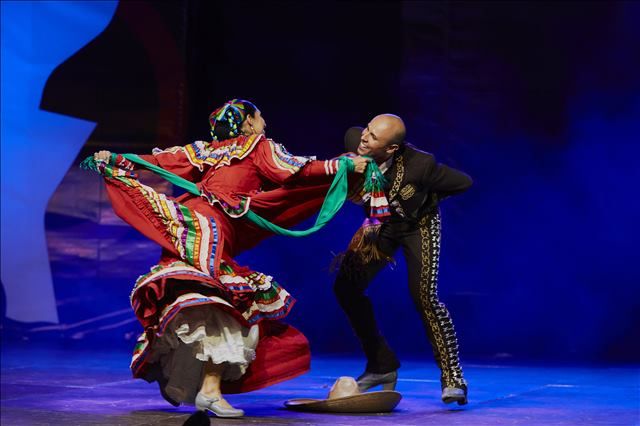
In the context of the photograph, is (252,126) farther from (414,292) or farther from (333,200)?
(414,292)

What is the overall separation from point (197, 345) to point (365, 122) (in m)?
3.14

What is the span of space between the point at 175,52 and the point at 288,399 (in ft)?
10.2

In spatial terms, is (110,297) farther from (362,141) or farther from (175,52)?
(362,141)

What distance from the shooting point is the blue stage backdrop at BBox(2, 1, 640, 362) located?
6.43m

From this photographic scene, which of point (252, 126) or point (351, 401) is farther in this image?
point (252, 126)

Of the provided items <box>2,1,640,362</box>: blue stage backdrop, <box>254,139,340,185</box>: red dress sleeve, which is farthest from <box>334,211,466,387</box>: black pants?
<box>2,1,640,362</box>: blue stage backdrop

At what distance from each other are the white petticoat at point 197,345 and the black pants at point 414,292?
63 cm

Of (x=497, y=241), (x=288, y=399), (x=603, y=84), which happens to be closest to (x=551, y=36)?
(x=603, y=84)

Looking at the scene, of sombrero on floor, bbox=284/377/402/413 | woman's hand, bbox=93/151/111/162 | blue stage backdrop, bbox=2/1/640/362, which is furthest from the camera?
blue stage backdrop, bbox=2/1/640/362

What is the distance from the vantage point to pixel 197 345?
12.4 feet

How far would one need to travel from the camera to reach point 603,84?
638cm

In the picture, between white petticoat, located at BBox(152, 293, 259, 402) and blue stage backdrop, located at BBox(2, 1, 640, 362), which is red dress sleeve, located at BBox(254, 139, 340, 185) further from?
blue stage backdrop, located at BBox(2, 1, 640, 362)

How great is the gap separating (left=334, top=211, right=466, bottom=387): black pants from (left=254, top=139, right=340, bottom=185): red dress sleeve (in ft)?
1.82

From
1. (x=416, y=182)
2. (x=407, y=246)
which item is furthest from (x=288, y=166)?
(x=407, y=246)
